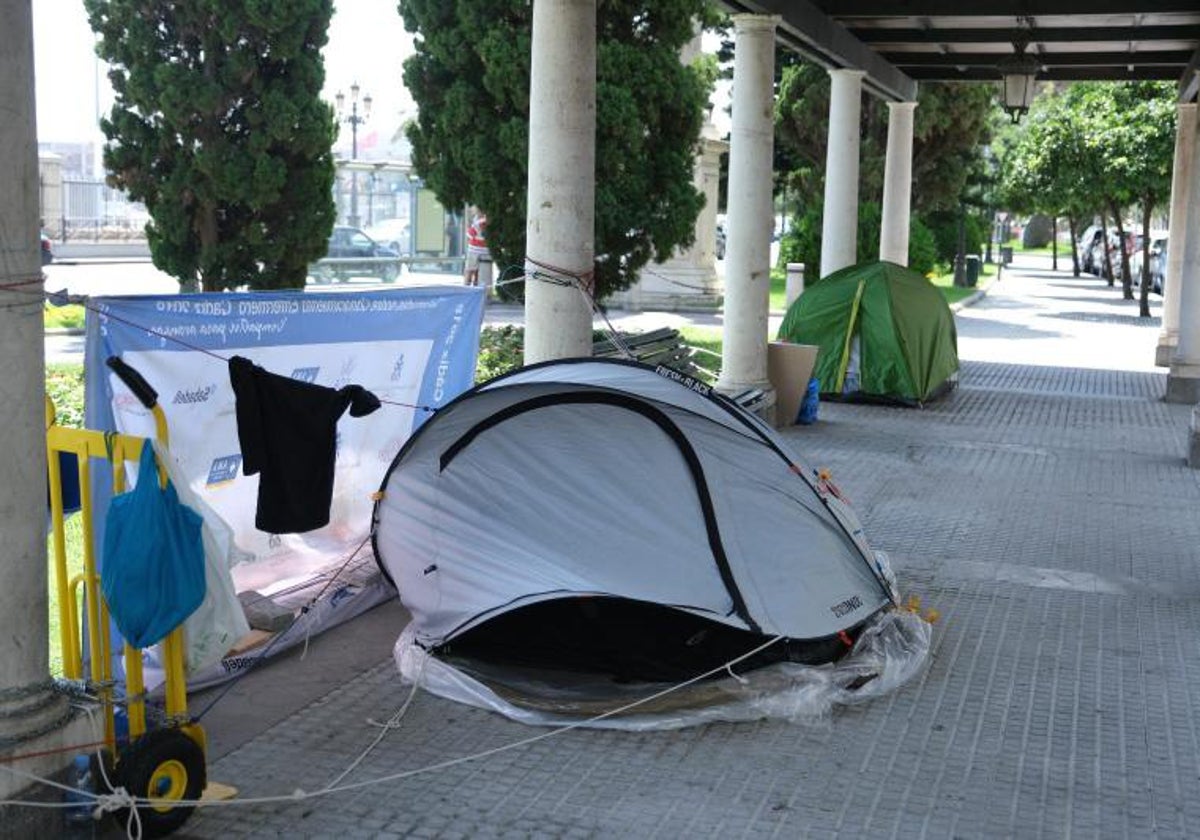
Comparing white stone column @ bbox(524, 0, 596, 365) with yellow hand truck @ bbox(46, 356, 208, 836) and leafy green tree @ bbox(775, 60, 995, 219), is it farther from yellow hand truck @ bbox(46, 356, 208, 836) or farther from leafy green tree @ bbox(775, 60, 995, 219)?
leafy green tree @ bbox(775, 60, 995, 219)

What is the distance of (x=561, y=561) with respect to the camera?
676 centimetres

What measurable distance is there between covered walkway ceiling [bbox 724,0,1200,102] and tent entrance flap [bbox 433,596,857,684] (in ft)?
25.5

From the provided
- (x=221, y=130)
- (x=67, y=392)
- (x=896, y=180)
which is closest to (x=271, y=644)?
(x=67, y=392)

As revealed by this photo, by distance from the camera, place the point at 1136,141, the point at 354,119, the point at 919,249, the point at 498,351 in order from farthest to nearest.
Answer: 1. the point at 354,119
2. the point at 919,249
3. the point at 1136,141
4. the point at 498,351

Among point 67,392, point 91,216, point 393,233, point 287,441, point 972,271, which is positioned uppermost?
point 91,216

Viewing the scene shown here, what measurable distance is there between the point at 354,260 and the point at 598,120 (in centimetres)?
1182

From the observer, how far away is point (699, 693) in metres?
6.36

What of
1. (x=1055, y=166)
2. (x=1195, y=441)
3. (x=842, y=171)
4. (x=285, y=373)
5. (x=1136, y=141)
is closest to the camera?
(x=285, y=373)

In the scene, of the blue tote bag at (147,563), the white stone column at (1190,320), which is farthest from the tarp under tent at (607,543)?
the white stone column at (1190,320)

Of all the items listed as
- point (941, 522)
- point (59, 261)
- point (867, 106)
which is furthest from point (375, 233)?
point (941, 522)

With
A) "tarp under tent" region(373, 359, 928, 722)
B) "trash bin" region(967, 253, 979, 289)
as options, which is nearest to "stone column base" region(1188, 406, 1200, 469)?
"tarp under tent" region(373, 359, 928, 722)

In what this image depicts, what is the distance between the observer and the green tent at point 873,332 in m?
16.2

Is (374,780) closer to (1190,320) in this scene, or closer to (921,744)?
(921,744)

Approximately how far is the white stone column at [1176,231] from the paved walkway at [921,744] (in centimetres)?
1186
